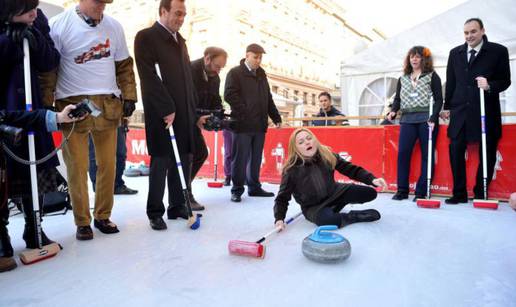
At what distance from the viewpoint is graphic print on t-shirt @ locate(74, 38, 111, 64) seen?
247 centimetres

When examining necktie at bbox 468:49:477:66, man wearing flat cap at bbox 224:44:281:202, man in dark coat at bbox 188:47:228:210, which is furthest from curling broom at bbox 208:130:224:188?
necktie at bbox 468:49:477:66

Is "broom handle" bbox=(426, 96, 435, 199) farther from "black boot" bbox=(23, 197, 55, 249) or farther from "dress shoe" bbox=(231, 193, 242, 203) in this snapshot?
"black boot" bbox=(23, 197, 55, 249)

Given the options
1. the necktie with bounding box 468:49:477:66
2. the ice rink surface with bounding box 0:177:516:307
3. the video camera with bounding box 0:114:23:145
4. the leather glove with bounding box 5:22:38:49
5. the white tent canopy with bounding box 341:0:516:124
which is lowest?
the ice rink surface with bounding box 0:177:516:307

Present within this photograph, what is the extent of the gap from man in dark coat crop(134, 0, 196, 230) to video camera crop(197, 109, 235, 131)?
1.92 feet

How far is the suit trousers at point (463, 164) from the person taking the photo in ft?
12.5

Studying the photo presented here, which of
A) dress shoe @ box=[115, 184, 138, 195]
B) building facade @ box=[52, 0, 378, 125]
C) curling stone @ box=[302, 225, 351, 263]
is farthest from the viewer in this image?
building facade @ box=[52, 0, 378, 125]

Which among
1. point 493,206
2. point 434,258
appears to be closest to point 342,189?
point 434,258

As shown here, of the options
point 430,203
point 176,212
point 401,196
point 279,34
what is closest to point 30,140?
point 176,212

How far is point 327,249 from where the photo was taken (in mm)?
1917

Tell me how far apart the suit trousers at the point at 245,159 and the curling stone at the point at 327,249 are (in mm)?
2123

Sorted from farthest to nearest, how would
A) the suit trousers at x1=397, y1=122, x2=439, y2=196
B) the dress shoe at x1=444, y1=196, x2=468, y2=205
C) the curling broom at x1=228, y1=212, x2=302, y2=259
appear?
the suit trousers at x1=397, y1=122, x2=439, y2=196
the dress shoe at x1=444, y1=196, x2=468, y2=205
the curling broom at x1=228, y1=212, x2=302, y2=259

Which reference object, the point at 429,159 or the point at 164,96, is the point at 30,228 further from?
the point at 429,159

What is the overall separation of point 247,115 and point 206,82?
1.98 feet

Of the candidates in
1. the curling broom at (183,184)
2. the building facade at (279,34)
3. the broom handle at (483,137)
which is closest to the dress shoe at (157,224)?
the curling broom at (183,184)
